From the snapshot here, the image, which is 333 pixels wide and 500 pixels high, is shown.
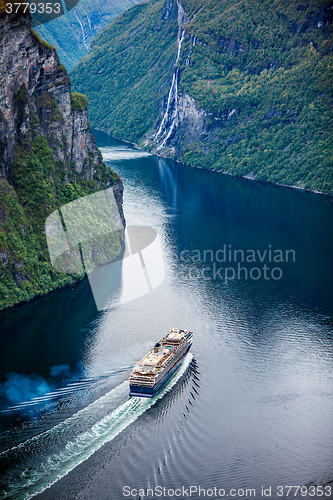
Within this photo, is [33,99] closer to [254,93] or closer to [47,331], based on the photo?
[47,331]

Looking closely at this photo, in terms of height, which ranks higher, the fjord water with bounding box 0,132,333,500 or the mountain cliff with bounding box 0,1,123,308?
the mountain cliff with bounding box 0,1,123,308

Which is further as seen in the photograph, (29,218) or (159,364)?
(29,218)

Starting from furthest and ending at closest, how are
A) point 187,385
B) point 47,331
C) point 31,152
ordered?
point 31,152, point 47,331, point 187,385
